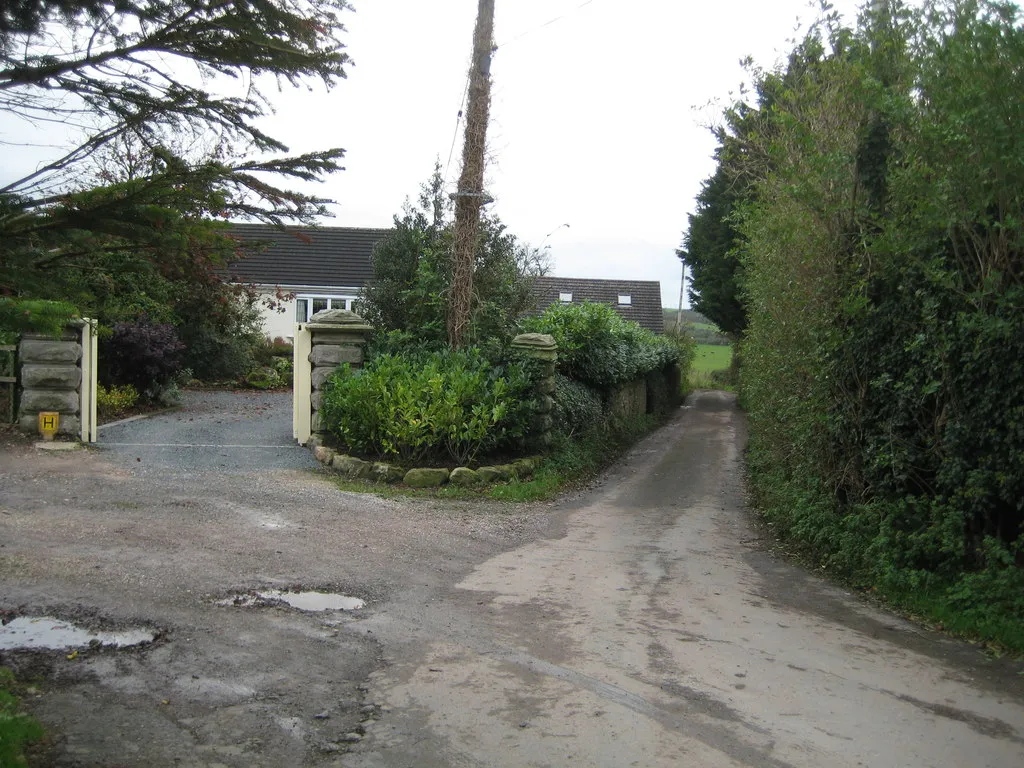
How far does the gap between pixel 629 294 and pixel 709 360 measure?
19.9 meters

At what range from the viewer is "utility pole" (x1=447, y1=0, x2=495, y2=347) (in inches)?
588

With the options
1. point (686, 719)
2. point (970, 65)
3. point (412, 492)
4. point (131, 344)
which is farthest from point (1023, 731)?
point (131, 344)

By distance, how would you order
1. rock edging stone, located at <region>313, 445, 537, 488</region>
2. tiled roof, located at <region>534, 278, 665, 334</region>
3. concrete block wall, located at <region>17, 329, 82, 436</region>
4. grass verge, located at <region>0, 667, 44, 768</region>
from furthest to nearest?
tiled roof, located at <region>534, 278, 665, 334</region> → concrete block wall, located at <region>17, 329, 82, 436</region> → rock edging stone, located at <region>313, 445, 537, 488</region> → grass verge, located at <region>0, 667, 44, 768</region>

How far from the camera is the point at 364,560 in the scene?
800 centimetres

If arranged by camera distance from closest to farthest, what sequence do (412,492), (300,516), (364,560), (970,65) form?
(970,65) < (364,560) < (300,516) < (412,492)

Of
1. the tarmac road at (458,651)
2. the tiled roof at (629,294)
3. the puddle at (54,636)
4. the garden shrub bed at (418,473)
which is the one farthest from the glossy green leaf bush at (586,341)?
the tiled roof at (629,294)

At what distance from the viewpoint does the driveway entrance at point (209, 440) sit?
12391 mm

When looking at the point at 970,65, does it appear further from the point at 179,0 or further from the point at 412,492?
the point at 412,492

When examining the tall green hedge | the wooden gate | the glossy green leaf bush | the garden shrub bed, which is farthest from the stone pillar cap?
the wooden gate

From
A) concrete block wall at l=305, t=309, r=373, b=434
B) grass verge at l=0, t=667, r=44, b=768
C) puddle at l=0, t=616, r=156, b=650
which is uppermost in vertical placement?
concrete block wall at l=305, t=309, r=373, b=434

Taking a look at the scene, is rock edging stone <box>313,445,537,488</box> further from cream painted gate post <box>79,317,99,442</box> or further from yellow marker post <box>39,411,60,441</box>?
yellow marker post <box>39,411,60,441</box>

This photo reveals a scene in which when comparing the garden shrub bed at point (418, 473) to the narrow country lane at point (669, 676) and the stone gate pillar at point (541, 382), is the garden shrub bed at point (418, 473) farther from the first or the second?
the narrow country lane at point (669, 676)

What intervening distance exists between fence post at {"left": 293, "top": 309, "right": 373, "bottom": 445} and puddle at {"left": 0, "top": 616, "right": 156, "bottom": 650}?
8325 mm

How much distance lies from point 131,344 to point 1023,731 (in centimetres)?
1585
